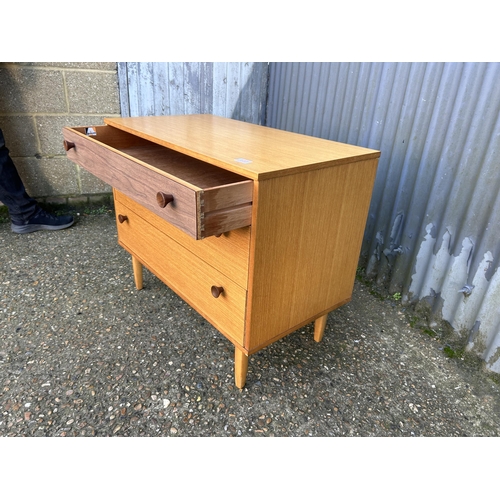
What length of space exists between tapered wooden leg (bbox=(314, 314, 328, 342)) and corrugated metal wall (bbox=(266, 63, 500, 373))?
57cm

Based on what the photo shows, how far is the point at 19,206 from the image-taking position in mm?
2705

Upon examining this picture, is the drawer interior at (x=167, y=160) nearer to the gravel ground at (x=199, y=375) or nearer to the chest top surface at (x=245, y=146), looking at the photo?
the chest top surface at (x=245, y=146)

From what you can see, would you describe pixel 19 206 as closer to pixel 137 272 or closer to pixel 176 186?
pixel 137 272

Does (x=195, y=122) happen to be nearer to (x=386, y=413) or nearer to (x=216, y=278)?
(x=216, y=278)

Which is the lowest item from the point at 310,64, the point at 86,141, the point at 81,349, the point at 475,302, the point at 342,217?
the point at 81,349

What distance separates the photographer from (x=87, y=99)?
279 centimetres

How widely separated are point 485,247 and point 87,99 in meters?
2.62

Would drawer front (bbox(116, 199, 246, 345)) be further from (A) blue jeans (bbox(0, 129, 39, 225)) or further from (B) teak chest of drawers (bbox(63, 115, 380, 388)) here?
(A) blue jeans (bbox(0, 129, 39, 225))

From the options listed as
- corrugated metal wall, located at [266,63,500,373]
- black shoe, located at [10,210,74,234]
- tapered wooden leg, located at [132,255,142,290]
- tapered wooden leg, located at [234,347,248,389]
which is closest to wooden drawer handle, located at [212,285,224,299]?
tapered wooden leg, located at [234,347,248,389]

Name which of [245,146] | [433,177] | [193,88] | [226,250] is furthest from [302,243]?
[193,88]

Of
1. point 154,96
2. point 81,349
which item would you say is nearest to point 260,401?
point 81,349

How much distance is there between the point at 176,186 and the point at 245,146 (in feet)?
1.31

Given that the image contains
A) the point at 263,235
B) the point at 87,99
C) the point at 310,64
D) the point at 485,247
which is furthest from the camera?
the point at 87,99

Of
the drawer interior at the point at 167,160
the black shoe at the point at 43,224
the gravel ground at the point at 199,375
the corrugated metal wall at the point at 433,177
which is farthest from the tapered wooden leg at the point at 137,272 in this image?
the corrugated metal wall at the point at 433,177
